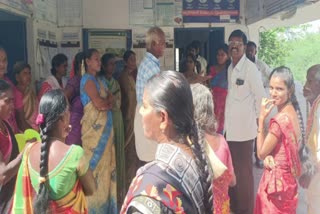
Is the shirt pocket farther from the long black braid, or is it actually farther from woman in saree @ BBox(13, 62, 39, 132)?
the long black braid

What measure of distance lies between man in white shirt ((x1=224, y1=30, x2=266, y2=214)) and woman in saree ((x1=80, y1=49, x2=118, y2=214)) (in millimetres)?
1122

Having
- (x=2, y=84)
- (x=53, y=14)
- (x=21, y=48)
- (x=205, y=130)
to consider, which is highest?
(x=53, y=14)

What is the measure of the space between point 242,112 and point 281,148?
1.14m

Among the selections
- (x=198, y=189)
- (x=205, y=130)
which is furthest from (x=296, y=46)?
(x=198, y=189)

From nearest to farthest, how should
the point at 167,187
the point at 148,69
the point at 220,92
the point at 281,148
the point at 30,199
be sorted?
the point at 167,187
the point at 30,199
the point at 281,148
the point at 148,69
the point at 220,92

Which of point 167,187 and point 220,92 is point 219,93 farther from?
point 167,187

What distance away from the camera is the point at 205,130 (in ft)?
7.07

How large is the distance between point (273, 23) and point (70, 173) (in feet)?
18.7

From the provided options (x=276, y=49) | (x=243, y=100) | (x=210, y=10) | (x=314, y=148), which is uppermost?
(x=210, y=10)

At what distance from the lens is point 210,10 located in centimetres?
537

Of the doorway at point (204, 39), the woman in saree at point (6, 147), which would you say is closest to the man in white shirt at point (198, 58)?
the doorway at point (204, 39)

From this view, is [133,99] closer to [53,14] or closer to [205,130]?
[53,14]

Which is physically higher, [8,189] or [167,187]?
[167,187]

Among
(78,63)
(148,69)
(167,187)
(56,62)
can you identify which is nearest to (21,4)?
(56,62)
